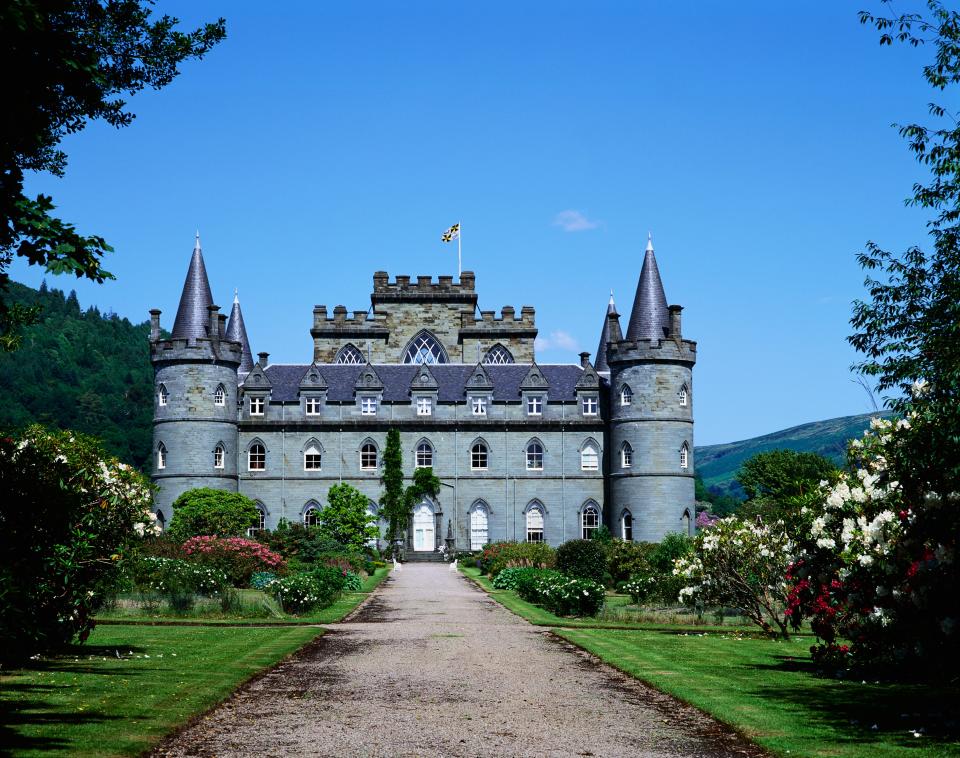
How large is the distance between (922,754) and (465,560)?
4579 centimetres

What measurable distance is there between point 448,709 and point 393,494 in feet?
156

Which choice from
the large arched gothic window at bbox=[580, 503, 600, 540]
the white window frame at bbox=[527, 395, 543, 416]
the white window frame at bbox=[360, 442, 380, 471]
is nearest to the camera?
the large arched gothic window at bbox=[580, 503, 600, 540]

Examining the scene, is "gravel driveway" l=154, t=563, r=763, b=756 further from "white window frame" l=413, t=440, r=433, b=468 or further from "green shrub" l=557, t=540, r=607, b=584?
"white window frame" l=413, t=440, r=433, b=468

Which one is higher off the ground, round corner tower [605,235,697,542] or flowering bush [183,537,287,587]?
round corner tower [605,235,697,542]

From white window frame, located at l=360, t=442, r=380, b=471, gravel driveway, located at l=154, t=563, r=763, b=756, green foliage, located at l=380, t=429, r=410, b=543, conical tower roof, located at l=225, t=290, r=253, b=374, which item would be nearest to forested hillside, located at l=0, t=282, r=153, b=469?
conical tower roof, located at l=225, t=290, r=253, b=374

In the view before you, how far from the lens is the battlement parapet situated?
57.4 m

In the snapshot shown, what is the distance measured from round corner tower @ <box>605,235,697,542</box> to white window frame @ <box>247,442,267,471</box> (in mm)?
19233

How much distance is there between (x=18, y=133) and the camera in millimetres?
9750

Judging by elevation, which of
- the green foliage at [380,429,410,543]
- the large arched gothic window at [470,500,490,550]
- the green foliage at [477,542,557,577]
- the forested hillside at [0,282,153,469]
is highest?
the forested hillside at [0,282,153,469]

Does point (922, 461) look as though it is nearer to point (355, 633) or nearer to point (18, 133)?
point (18, 133)

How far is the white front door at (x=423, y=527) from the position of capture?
199 ft

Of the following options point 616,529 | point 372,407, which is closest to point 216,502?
point 372,407

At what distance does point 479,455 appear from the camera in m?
61.2

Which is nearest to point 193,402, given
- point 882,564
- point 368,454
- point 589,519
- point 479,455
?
point 368,454
